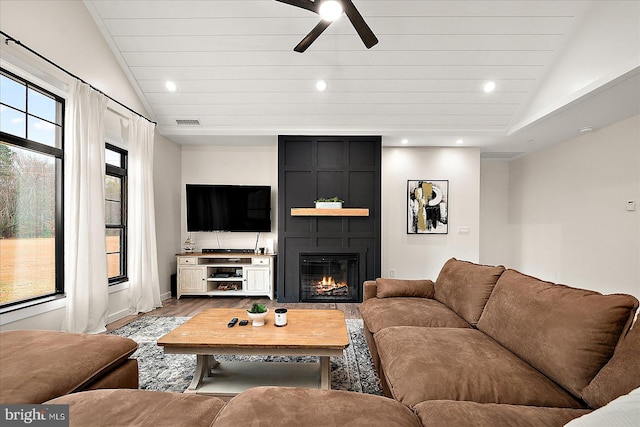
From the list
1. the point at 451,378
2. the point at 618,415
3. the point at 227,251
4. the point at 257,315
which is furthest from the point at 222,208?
the point at 618,415

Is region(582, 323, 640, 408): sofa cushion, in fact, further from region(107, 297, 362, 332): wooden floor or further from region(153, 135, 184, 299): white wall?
region(153, 135, 184, 299): white wall

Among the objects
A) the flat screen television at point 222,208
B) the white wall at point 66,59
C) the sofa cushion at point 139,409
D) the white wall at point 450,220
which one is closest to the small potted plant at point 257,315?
the sofa cushion at point 139,409

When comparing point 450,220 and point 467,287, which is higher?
point 450,220

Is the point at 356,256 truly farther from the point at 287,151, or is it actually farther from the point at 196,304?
the point at 196,304

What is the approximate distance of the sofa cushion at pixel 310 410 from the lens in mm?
1016

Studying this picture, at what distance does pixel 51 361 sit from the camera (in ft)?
4.83

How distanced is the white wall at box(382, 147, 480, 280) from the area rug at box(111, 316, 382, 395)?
249 cm

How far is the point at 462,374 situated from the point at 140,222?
13.1 ft

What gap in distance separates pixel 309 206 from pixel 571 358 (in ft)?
12.6

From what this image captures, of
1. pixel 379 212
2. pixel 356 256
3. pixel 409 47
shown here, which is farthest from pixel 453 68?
pixel 356 256

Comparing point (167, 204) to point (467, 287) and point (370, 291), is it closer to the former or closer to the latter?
point (370, 291)

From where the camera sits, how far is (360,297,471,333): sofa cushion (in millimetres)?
2314

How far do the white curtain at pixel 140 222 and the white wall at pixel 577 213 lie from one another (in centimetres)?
606

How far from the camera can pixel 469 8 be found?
3.27 m
